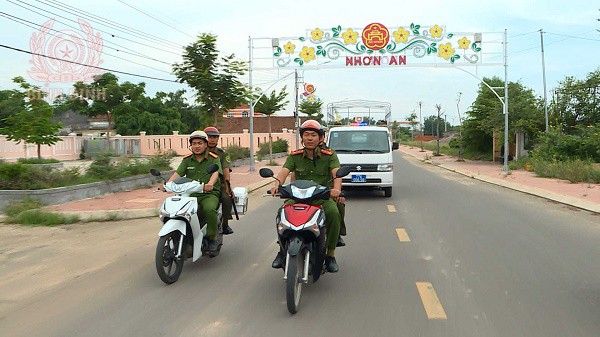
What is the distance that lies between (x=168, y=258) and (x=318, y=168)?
1.92 metres

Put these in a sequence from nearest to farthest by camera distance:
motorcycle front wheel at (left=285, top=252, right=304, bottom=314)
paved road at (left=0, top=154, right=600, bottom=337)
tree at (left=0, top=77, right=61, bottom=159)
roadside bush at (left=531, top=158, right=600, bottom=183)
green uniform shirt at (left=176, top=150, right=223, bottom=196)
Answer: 1. paved road at (left=0, top=154, right=600, bottom=337)
2. motorcycle front wheel at (left=285, top=252, right=304, bottom=314)
3. green uniform shirt at (left=176, top=150, right=223, bottom=196)
4. tree at (left=0, top=77, right=61, bottom=159)
5. roadside bush at (left=531, top=158, right=600, bottom=183)

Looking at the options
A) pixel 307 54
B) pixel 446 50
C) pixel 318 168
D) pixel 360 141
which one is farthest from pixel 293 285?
pixel 446 50

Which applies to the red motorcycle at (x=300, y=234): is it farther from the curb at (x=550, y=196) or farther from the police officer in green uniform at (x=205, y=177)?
the curb at (x=550, y=196)

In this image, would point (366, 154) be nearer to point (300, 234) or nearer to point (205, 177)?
point (205, 177)

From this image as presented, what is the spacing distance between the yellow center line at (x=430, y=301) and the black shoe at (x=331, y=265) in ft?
2.90

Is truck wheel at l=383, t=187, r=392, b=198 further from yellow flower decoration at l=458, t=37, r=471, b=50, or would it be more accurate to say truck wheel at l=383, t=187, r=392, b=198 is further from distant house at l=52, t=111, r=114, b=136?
distant house at l=52, t=111, r=114, b=136

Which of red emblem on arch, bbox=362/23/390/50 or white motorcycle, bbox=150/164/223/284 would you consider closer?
white motorcycle, bbox=150/164/223/284

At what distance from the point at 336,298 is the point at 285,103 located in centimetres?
2821

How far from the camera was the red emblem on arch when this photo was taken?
21406 mm

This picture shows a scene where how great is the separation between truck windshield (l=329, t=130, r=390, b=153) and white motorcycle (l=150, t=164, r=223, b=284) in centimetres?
841

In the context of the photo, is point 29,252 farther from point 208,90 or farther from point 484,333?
point 208,90

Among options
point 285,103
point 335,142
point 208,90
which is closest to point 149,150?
point 285,103

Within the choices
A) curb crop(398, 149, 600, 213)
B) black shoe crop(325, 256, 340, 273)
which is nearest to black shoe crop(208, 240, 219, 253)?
black shoe crop(325, 256, 340, 273)

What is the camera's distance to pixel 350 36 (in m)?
21.6
